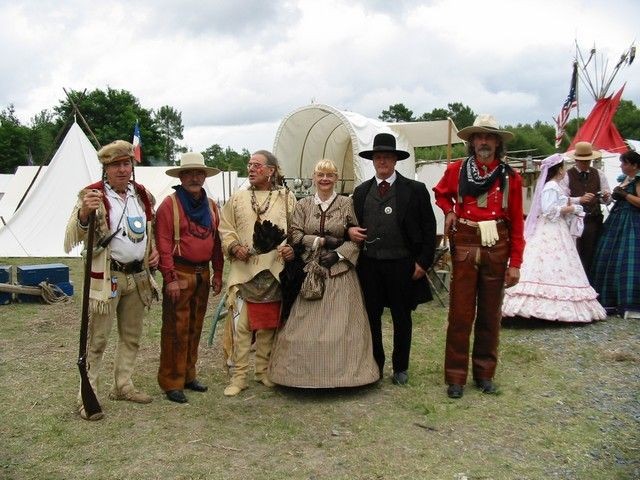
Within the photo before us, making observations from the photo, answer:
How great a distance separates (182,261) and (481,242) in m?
2.03

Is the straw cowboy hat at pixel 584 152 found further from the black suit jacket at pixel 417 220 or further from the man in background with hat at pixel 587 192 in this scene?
the black suit jacket at pixel 417 220

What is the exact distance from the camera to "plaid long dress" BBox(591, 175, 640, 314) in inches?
247

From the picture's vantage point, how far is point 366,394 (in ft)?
13.8

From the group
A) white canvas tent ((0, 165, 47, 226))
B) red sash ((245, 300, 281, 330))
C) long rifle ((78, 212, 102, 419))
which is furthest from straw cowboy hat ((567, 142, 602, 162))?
white canvas tent ((0, 165, 47, 226))

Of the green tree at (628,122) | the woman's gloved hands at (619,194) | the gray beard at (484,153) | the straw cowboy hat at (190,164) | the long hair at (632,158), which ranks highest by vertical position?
the green tree at (628,122)

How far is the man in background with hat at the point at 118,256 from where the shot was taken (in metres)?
3.67

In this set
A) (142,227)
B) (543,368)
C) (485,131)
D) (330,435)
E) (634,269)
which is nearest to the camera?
(330,435)

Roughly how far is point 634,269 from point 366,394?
365 cm

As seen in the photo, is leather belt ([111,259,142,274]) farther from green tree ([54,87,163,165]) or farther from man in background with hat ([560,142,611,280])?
green tree ([54,87,163,165])

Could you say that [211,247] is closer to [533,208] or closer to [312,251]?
[312,251]

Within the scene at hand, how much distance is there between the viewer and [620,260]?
638 centimetres

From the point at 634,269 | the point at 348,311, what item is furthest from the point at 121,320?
the point at 634,269

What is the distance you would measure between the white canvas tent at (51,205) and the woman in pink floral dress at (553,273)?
945cm

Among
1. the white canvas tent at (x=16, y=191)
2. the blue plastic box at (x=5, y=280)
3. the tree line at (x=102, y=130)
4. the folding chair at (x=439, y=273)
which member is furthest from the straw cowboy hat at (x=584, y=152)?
the tree line at (x=102, y=130)
